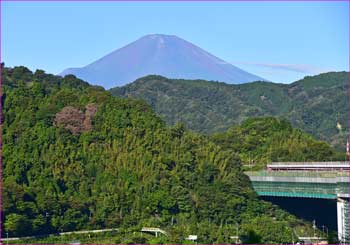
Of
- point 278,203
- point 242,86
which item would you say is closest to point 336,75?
point 242,86

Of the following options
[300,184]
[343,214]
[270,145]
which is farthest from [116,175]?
[270,145]

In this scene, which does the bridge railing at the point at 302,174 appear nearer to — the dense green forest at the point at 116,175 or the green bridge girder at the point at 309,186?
the green bridge girder at the point at 309,186

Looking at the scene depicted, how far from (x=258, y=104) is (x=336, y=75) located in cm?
1581

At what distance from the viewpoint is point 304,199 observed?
44562 mm

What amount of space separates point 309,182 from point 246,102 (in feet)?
228

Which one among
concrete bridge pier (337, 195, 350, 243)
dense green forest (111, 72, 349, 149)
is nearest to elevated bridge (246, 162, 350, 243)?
concrete bridge pier (337, 195, 350, 243)

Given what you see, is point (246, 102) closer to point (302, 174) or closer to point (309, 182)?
point (302, 174)

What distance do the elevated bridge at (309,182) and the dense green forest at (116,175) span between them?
87 centimetres

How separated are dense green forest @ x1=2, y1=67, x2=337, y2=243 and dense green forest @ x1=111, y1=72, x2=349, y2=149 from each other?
1785 inches

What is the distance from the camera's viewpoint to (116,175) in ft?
138

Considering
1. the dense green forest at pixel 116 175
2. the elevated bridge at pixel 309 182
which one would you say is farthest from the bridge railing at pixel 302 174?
the dense green forest at pixel 116 175

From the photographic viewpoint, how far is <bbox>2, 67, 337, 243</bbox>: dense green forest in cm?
3750

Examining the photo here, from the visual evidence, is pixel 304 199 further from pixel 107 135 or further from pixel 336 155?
pixel 107 135

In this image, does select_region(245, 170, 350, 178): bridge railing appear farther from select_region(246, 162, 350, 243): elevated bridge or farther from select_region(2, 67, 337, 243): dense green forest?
select_region(2, 67, 337, 243): dense green forest
